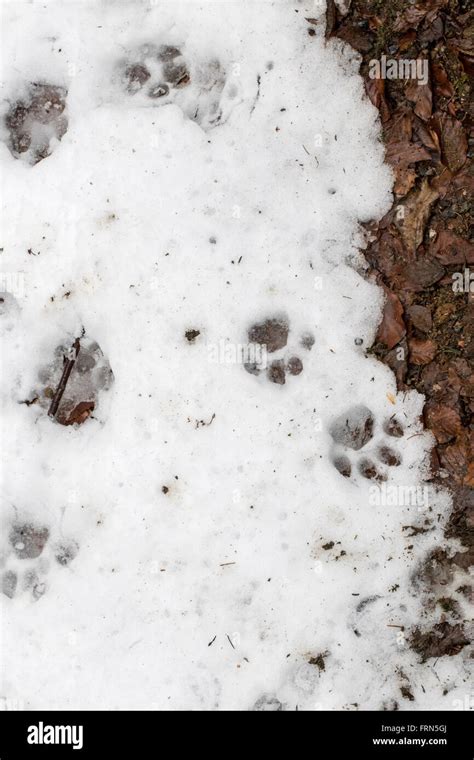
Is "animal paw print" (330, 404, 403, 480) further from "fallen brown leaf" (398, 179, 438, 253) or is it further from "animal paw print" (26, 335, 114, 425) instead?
"animal paw print" (26, 335, 114, 425)

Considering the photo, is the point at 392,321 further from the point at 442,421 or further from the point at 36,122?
the point at 36,122

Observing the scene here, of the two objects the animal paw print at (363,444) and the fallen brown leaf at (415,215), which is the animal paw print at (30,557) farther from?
the fallen brown leaf at (415,215)

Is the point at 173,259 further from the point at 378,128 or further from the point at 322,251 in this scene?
the point at 378,128

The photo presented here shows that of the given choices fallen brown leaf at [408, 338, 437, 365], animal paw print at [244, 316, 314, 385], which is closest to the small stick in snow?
animal paw print at [244, 316, 314, 385]

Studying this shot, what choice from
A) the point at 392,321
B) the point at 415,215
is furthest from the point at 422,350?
the point at 415,215
